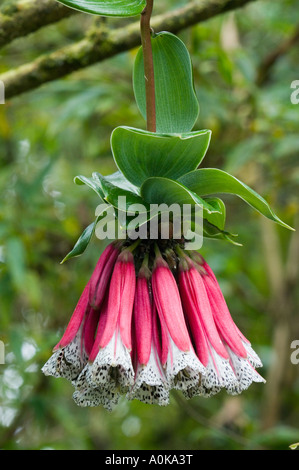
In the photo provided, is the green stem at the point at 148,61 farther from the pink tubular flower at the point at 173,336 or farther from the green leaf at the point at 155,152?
the pink tubular flower at the point at 173,336

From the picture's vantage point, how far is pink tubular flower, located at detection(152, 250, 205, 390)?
0.90 m

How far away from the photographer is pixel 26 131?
3.09 meters

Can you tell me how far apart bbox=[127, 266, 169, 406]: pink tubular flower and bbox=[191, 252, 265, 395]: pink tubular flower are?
11cm

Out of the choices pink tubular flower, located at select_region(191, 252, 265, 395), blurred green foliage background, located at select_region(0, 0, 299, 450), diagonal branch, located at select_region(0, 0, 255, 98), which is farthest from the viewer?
blurred green foliage background, located at select_region(0, 0, 299, 450)

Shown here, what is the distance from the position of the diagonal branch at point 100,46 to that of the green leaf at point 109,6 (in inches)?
26.8

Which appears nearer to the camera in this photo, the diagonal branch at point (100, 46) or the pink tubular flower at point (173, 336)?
the pink tubular flower at point (173, 336)

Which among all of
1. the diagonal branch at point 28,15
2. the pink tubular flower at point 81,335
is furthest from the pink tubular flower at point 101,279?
the diagonal branch at point 28,15

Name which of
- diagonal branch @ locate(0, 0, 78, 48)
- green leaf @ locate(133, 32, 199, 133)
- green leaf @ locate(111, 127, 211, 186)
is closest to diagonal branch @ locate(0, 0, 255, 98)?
diagonal branch @ locate(0, 0, 78, 48)

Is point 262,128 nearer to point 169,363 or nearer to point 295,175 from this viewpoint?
point 295,175

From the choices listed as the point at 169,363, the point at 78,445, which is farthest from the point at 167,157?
the point at 78,445

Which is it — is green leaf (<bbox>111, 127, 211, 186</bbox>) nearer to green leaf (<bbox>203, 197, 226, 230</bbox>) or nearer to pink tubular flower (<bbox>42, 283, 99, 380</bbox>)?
green leaf (<bbox>203, 197, 226, 230</bbox>)

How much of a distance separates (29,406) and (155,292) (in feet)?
6.12

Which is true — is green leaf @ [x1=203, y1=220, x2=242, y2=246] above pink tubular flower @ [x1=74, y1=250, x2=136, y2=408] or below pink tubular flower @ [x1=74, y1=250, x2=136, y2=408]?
above

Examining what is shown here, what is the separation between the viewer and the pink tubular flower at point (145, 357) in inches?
35.3
